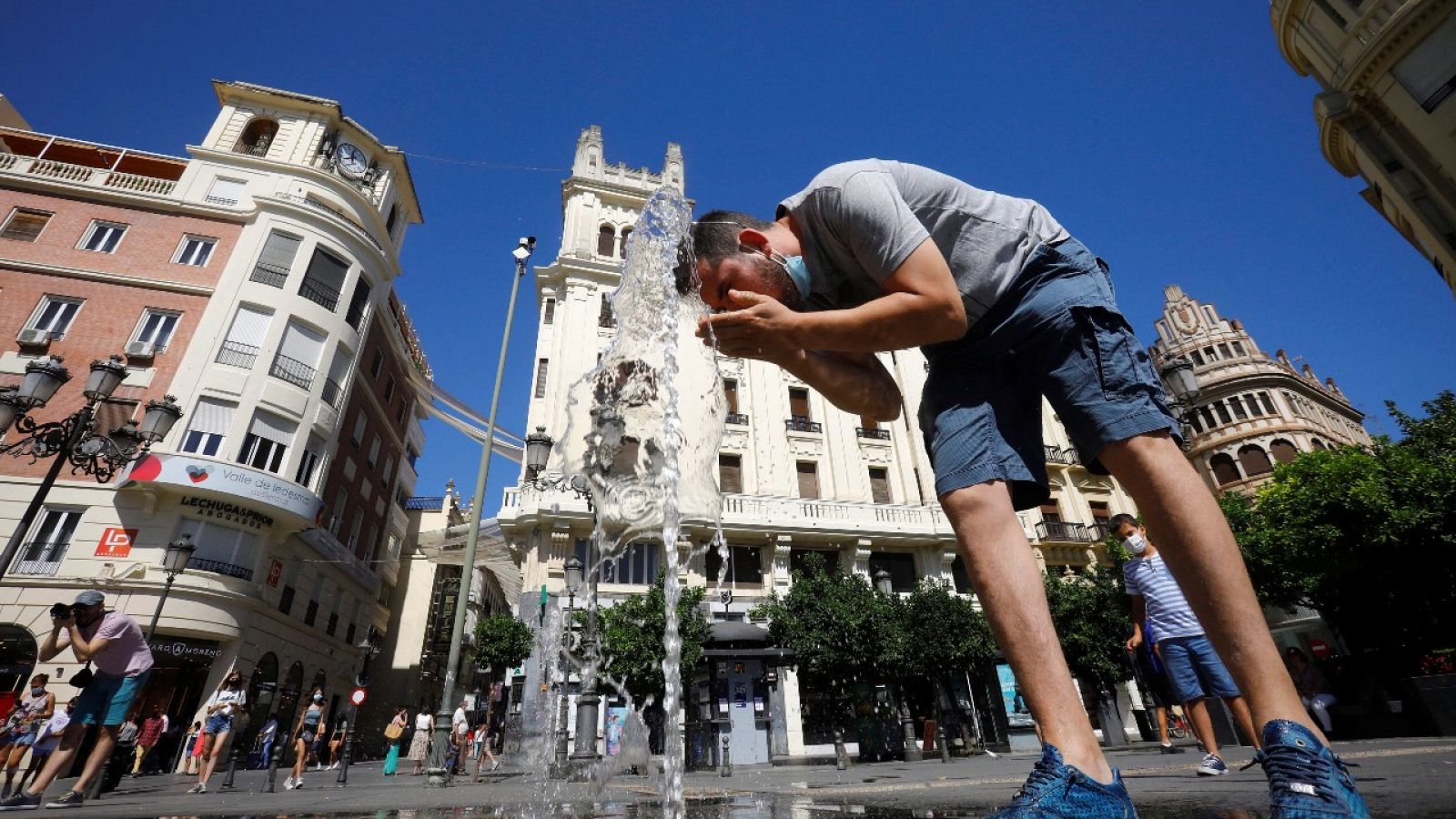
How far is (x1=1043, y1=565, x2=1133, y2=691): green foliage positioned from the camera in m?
17.3

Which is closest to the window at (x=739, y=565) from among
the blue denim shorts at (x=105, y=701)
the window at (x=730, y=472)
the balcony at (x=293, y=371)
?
the window at (x=730, y=472)

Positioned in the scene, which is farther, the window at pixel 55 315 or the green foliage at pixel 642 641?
the window at pixel 55 315

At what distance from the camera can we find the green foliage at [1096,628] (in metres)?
17.3

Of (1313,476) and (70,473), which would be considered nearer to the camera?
(70,473)

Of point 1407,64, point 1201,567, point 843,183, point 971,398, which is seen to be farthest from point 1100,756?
point 1407,64

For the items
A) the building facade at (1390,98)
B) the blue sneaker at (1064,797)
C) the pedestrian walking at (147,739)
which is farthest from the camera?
the building facade at (1390,98)

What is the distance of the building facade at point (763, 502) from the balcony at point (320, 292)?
6.70 m

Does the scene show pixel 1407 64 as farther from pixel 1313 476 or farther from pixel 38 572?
pixel 38 572

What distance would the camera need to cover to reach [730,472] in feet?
72.0

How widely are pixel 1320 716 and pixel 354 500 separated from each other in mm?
26977

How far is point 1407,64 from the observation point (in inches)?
714

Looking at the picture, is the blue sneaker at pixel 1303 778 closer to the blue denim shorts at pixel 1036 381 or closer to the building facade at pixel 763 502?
the blue denim shorts at pixel 1036 381

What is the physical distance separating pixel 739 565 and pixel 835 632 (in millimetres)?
4886

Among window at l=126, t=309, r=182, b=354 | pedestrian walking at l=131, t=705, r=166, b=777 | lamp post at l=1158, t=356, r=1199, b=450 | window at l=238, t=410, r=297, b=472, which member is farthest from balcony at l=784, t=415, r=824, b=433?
window at l=126, t=309, r=182, b=354
